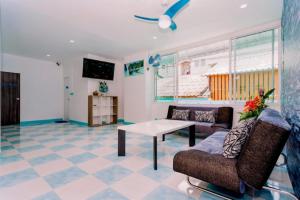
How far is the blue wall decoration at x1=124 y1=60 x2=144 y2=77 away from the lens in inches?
229

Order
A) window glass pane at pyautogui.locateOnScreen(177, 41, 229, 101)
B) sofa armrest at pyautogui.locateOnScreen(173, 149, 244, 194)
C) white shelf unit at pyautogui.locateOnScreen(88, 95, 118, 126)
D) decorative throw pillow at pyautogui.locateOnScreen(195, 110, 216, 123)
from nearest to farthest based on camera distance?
sofa armrest at pyautogui.locateOnScreen(173, 149, 244, 194) < decorative throw pillow at pyautogui.locateOnScreen(195, 110, 216, 123) < window glass pane at pyautogui.locateOnScreen(177, 41, 229, 101) < white shelf unit at pyautogui.locateOnScreen(88, 95, 118, 126)

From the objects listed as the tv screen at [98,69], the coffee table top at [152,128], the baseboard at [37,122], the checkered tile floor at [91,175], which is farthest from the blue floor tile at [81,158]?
the baseboard at [37,122]

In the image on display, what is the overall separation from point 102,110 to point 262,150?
576 centimetres

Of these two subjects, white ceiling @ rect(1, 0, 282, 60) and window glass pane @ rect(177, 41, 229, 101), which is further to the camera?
window glass pane @ rect(177, 41, 229, 101)

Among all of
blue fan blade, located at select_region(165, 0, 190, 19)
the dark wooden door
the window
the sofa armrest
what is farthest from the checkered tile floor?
the dark wooden door

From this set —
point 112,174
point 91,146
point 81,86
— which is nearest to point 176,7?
point 112,174

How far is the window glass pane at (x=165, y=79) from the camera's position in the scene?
532 cm

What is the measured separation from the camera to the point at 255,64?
3770 mm

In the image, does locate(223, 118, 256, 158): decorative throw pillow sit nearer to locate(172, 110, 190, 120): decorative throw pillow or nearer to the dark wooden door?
locate(172, 110, 190, 120): decorative throw pillow

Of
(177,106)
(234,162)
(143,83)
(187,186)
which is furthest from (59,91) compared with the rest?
(234,162)

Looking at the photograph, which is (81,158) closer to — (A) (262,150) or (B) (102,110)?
(A) (262,150)

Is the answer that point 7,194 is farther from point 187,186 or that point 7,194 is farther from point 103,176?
point 187,186

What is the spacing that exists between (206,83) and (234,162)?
4.72 meters

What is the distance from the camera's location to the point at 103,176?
203 cm
